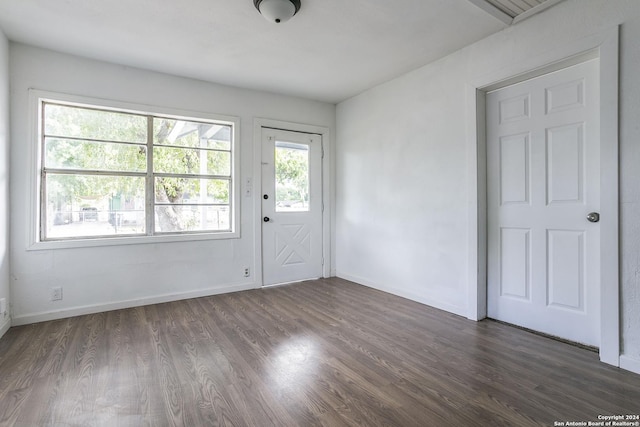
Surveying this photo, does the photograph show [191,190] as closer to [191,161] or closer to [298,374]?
[191,161]

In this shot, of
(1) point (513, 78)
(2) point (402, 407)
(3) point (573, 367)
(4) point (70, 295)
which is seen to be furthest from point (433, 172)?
(4) point (70, 295)

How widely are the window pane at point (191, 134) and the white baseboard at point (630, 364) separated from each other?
423 cm

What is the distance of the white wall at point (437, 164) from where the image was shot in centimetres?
209

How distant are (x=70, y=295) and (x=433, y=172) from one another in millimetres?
3989

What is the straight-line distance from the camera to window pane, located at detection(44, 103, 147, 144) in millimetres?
3223

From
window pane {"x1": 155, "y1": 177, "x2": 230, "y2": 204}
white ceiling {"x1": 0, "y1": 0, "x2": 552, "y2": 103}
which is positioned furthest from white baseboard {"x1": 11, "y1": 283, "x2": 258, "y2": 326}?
white ceiling {"x1": 0, "y1": 0, "x2": 552, "y2": 103}

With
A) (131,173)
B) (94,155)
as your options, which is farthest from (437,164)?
(94,155)

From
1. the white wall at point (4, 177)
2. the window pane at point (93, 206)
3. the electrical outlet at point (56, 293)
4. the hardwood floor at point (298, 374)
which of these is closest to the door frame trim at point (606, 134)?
the hardwood floor at point (298, 374)

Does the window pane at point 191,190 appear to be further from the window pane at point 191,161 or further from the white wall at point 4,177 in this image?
the white wall at point 4,177

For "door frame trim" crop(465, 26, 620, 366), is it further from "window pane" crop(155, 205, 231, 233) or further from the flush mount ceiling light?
"window pane" crop(155, 205, 231, 233)

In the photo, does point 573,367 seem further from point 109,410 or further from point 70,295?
point 70,295

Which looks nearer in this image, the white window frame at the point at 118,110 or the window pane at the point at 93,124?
the white window frame at the point at 118,110

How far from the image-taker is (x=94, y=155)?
133 inches

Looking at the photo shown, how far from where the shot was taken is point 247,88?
13.7 ft
